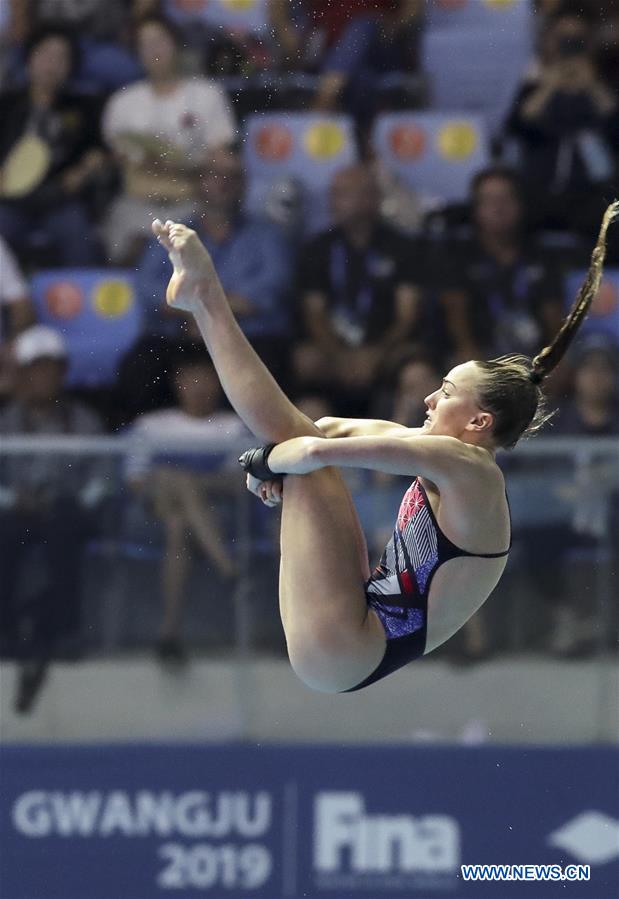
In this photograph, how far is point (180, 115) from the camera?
7.10 meters

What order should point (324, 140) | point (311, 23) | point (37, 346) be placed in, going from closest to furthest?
point (37, 346) < point (324, 140) < point (311, 23)

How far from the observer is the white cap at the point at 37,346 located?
6.57 metres

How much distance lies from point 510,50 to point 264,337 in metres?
2.42

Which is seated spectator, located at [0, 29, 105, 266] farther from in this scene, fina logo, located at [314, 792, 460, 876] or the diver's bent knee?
the diver's bent knee

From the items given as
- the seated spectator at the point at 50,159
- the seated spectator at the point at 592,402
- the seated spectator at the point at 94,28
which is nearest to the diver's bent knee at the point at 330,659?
the seated spectator at the point at 592,402

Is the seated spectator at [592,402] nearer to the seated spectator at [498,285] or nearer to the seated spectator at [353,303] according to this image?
the seated spectator at [498,285]

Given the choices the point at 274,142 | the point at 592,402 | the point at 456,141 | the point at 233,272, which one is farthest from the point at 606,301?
the point at 274,142

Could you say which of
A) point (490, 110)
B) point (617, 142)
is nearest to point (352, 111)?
point (490, 110)

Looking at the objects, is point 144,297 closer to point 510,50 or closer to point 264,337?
point 264,337

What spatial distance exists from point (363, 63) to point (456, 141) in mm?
672

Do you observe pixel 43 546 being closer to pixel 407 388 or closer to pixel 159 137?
pixel 407 388

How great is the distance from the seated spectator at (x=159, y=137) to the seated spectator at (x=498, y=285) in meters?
1.34

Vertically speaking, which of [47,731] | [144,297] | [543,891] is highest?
[144,297]

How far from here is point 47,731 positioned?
5.60m
